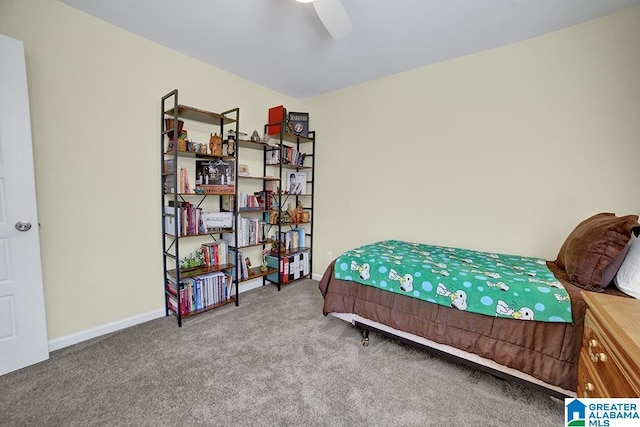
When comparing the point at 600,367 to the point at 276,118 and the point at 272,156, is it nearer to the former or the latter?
the point at 272,156

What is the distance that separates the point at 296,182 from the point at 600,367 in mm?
3096

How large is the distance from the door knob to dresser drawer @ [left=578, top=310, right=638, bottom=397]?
3051mm

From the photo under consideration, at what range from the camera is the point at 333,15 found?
1.63 m

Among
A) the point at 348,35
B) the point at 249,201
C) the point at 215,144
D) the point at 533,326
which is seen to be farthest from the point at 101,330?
the point at 348,35

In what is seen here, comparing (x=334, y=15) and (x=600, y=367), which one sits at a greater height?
(x=334, y=15)

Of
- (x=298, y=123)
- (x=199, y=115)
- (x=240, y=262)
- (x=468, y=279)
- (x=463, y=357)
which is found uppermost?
(x=298, y=123)

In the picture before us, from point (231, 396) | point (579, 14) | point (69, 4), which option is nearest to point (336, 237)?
point (231, 396)

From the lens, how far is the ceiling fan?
60.6 inches

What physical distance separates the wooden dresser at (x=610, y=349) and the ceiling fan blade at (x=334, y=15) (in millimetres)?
1933

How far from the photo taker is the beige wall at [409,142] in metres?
1.96

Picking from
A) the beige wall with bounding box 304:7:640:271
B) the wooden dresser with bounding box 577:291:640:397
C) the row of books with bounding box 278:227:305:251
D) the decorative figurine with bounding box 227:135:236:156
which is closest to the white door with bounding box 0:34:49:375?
the decorative figurine with bounding box 227:135:236:156

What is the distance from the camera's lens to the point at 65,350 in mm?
2002

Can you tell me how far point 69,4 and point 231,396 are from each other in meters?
2.95

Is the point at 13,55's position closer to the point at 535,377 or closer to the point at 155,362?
the point at 155,362
